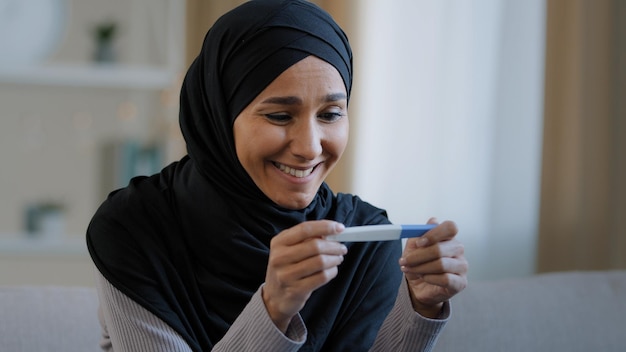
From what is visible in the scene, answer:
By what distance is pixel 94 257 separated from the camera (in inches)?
60.1

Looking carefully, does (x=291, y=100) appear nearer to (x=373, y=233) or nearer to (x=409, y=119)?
(x=373, y=233)

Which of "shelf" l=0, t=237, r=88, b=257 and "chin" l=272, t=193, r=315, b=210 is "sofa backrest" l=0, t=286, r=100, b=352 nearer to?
"chin" l=272, t=193, r=315, b=210

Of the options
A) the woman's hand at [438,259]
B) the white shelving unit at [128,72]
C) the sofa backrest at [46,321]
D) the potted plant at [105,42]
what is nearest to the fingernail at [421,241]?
the woman's hand at [438,259]

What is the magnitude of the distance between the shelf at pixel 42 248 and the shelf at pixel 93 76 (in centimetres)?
56

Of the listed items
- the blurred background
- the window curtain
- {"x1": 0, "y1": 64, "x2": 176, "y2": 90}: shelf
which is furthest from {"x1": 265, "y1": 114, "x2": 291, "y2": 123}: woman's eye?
{"x1": 0, "y1": 64, "x2": 176, "y2": 90}: shelf

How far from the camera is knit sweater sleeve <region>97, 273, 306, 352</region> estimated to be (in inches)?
51.0

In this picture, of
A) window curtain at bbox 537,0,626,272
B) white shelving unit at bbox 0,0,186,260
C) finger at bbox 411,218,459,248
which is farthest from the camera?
white shelving unit at bbox 0,0,186,260

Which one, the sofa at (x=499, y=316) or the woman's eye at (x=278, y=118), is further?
the sofa at (x=499, y=316)

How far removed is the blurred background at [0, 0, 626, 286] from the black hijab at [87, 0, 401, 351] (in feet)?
4.18

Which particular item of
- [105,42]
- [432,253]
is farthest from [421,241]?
[105,42]

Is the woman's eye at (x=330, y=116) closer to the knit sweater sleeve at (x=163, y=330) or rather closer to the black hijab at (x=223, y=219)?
the black hijab at (x=223, y=219)

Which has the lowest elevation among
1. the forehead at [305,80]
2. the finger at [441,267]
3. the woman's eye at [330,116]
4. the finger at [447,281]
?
the finger at [447,281]

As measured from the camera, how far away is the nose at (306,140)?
1372mm

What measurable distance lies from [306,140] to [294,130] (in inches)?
1.1
